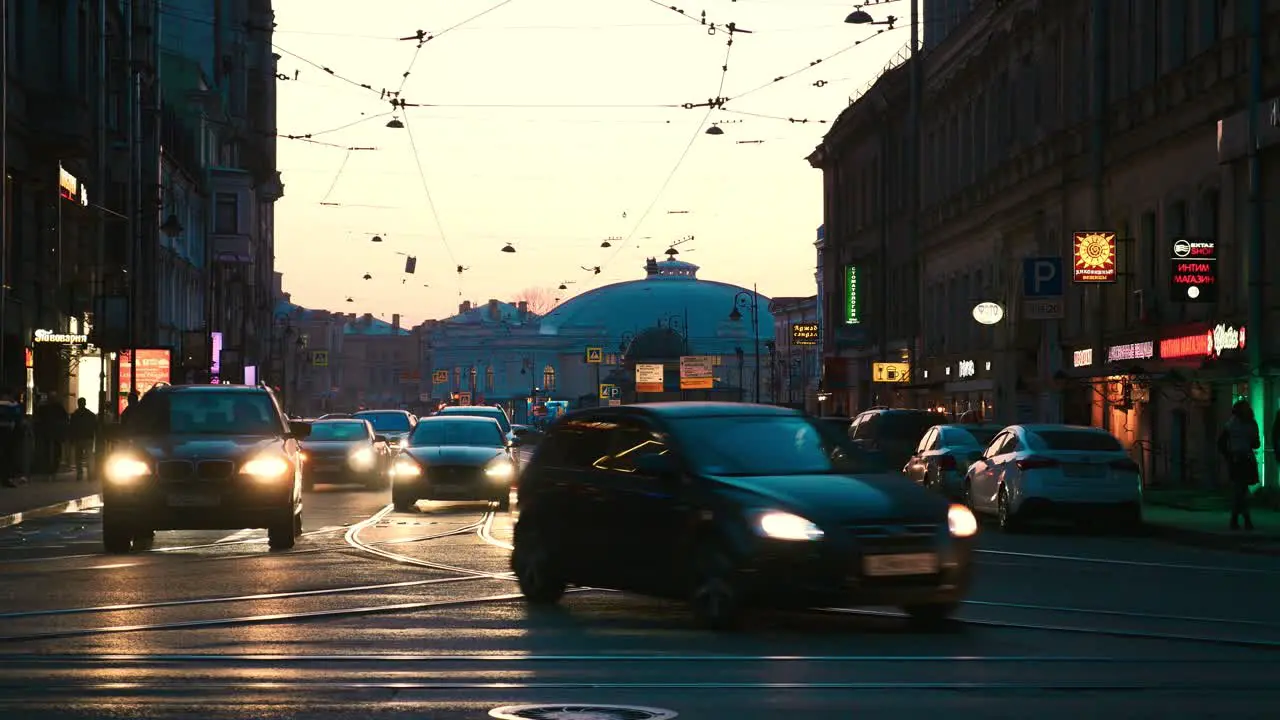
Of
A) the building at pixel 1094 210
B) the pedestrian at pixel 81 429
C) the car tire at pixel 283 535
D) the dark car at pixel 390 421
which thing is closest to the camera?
the car tire at pixel 283 535

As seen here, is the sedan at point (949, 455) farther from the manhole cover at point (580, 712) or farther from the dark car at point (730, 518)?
the manhole cover at point (580, 712)

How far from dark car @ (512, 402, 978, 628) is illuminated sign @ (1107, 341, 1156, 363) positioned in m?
24.2

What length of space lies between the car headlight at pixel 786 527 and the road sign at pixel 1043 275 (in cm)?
2951

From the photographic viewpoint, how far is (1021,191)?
4947 cm

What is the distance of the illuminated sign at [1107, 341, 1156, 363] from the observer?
38.3 meters

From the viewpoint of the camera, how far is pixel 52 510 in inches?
1256

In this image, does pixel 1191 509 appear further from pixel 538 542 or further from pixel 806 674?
pixel 806 674

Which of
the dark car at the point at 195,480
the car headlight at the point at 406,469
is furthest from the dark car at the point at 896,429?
the dark car at the point at 195,480

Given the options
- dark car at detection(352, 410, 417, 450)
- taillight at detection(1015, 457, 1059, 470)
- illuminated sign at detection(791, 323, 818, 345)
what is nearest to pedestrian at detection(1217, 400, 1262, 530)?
taillight at detection(1015, 457, 1059, 470)

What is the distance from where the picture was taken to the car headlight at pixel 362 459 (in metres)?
41.2

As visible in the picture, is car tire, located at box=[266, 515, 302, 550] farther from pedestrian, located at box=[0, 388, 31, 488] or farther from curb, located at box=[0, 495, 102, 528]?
pedestrian, located at box=[0, 388, 31, 488]

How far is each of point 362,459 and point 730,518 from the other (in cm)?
2853

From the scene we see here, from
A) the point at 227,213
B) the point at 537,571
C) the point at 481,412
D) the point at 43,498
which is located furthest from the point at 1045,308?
the point at 227,213

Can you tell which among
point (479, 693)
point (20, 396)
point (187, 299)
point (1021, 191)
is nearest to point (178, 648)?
point (479, 693)
